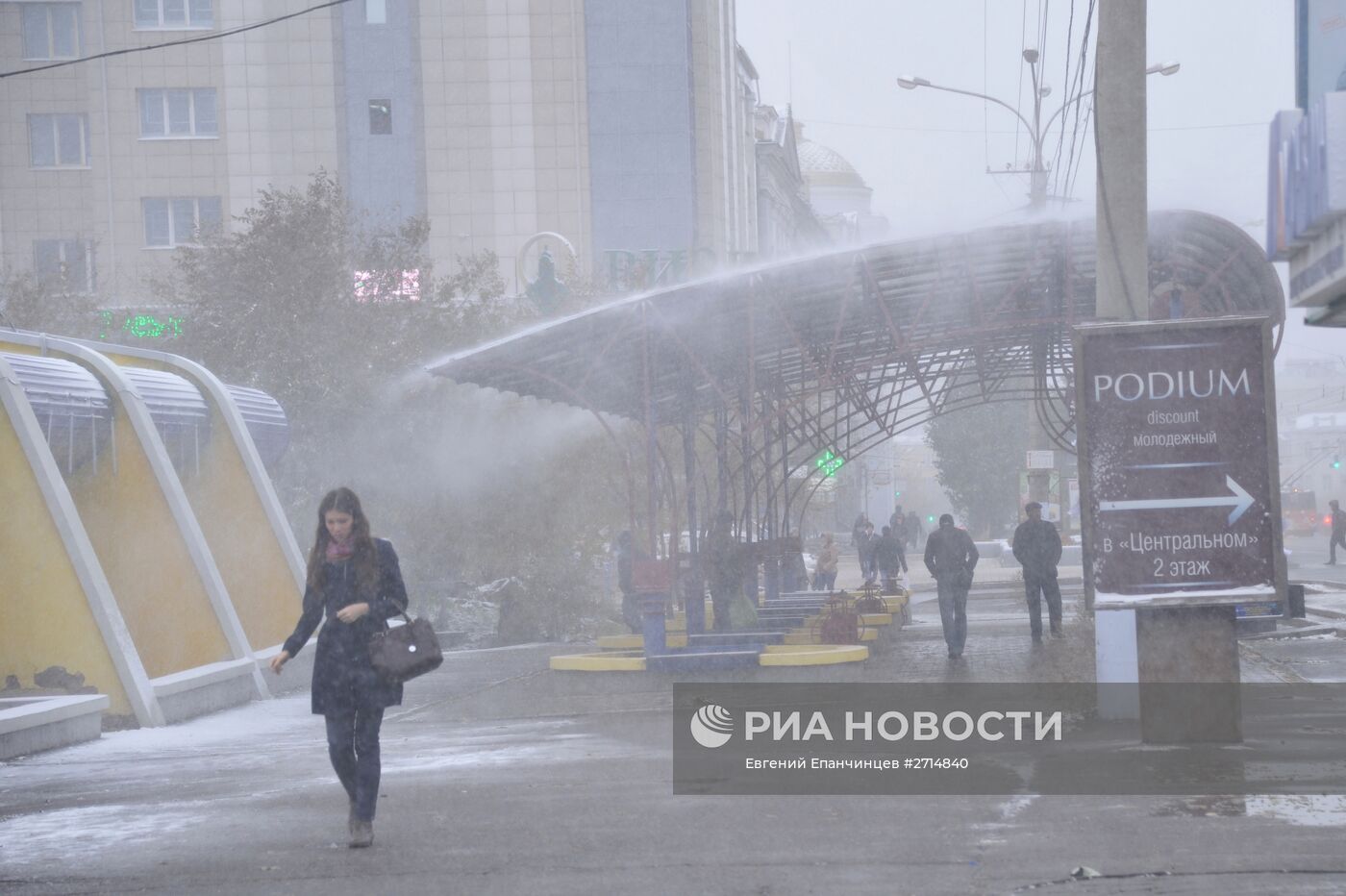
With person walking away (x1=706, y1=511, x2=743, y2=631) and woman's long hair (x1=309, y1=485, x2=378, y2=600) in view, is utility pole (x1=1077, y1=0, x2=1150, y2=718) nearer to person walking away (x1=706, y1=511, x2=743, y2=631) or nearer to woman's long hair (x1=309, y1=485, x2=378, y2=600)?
woman's long hair (x1=309, y1=485, x2=378, y2=600)

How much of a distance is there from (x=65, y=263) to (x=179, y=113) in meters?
24.0

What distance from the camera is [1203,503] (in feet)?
31.7

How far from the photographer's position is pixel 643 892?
6328 millimetres

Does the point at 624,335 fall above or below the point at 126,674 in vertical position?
above

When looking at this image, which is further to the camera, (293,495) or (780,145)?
(780,145)

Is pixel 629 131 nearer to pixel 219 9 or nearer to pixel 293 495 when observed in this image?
pixel 219 9

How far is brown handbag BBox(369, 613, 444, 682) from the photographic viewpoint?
7469 millimetres

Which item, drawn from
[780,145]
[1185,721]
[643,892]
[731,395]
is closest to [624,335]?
[731,395]

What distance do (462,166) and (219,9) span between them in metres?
9.30

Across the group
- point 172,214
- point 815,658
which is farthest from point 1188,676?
point 172,214

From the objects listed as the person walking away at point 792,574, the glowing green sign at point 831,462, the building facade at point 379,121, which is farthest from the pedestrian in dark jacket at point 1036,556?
the building facade at point 379,121

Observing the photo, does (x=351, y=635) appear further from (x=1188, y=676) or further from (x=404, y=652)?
(x=1188, y=676)

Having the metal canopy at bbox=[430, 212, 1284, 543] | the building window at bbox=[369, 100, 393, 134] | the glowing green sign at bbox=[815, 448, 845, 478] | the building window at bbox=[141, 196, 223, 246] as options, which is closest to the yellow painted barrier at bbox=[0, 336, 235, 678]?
the metal canopy at bbox=[430, 212, 1284, 543]

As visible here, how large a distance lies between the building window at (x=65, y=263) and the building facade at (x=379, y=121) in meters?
0.34
